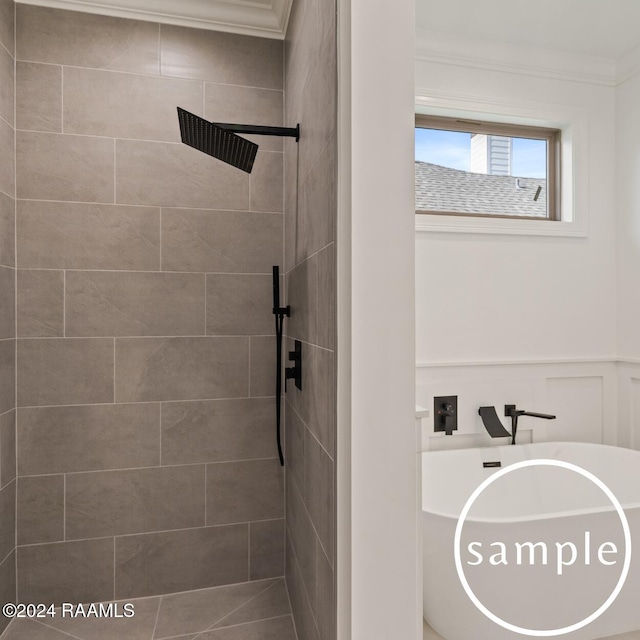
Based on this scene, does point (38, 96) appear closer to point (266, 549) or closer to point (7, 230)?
point (7, 230)

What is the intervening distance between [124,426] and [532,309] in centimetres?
210

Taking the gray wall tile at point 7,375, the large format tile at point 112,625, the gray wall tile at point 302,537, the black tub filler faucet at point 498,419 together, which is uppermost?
the gray wall tile at point 7,375

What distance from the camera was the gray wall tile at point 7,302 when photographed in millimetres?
1680

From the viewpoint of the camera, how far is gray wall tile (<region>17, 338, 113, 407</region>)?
1.82m

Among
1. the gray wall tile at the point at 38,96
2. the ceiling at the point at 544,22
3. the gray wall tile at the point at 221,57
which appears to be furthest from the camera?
the ceiling at the point at 544,22

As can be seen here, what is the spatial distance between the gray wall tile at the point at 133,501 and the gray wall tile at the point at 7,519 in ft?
0.59

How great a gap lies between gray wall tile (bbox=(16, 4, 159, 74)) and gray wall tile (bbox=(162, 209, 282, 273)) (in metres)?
0.61

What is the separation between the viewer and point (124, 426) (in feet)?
6.21

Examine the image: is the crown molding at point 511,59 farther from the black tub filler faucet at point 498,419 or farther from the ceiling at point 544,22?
the black tub filler faucet at point 498,419

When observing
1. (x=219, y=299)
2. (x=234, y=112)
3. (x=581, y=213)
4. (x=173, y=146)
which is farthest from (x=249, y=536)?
(x=581, y=213)

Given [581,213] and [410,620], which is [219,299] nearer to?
[410,620]

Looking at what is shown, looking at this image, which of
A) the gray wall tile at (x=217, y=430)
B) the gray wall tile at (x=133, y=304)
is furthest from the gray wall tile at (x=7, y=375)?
the gray wall tile at (x=217, y=430)

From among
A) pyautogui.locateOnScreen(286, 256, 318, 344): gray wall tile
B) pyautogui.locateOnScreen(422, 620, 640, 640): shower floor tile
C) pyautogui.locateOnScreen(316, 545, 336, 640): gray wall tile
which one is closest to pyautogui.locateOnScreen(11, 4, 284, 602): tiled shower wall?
pyautogui.locateOnScreen(286, 256, 318, 344): gray wall tile

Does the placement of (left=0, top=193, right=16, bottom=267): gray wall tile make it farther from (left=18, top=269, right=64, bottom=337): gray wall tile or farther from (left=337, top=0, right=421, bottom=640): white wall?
(left=337, top=0, right=421, bottom=640): white wall
